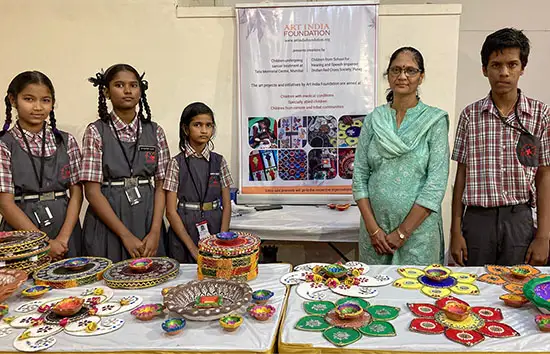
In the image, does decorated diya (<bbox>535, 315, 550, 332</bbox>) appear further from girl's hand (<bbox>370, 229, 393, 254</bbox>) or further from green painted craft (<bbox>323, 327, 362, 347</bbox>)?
girl's hand (<bbox>370, 229, 393, 254</bbox>)

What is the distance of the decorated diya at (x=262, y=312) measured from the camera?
1.25 m

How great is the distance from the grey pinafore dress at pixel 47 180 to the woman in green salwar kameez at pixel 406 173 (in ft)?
4.90

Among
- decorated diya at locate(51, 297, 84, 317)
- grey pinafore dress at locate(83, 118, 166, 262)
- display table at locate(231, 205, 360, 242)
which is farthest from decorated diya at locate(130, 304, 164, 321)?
Result: display table at locate(231, 205, 360, 242)

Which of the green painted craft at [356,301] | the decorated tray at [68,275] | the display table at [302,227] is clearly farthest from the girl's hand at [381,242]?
the decorated tray at [68,275]

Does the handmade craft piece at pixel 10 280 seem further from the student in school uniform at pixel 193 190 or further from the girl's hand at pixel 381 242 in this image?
the girl's hand at pixel 381 242

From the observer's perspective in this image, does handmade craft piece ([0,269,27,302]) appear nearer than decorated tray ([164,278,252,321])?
No

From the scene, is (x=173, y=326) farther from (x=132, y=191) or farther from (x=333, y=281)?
(x=132, y=191)

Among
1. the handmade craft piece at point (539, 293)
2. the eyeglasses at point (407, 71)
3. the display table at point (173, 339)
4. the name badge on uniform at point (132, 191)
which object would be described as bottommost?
the display table at point (173, 339)

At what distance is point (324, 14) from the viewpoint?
322cm

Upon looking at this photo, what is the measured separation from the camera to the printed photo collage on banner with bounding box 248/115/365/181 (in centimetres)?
332

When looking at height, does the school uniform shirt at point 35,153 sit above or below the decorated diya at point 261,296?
above

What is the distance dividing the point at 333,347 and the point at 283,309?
266 mm

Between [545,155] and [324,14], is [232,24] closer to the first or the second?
[324,14]

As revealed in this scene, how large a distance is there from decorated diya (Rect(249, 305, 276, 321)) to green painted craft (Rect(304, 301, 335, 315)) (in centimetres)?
11
